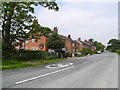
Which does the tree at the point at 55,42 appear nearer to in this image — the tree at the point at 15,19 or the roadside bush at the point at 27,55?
the roadside bush at the point at 27,55

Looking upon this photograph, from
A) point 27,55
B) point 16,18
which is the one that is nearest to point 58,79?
point 16,18

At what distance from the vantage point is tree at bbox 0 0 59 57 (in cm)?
1452

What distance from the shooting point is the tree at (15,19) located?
14516 mm

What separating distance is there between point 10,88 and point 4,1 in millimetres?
11317

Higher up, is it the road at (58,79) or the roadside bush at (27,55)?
the roadside bush at (27,55)

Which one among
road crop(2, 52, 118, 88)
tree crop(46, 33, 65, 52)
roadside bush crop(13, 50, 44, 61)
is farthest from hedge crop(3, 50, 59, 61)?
road crop(2, 52, 118, 88)

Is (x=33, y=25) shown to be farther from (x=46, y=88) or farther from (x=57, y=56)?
(x=57, y=56)

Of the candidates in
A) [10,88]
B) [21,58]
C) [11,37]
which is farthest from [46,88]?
[21,58]

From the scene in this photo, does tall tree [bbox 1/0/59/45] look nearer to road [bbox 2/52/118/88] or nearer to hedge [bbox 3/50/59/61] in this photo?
hedge [bbox 3/50/59/61]

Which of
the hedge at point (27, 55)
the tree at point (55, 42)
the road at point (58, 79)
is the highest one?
the tree at point (55, 42)

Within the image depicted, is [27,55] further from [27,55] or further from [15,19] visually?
[15,19]

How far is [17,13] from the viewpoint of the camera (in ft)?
49.7

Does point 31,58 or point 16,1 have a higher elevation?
point 16,1

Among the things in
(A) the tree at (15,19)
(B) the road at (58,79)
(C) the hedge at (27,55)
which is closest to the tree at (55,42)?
(C) the hedge at (27,55)
